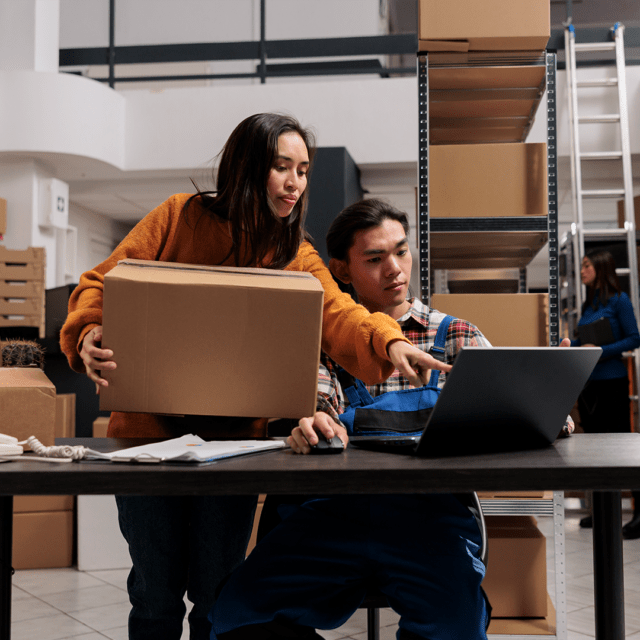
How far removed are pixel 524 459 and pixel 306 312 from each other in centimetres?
35

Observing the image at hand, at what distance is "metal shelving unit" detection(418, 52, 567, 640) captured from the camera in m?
1.92

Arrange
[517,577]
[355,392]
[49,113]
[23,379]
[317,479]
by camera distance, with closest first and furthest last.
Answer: [317,479] → [23,379] → [355,392] → [517,577] → [49,113]

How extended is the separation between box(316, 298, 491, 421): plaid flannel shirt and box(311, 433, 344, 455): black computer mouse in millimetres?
329

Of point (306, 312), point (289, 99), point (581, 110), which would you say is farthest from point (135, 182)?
point (306, 312)

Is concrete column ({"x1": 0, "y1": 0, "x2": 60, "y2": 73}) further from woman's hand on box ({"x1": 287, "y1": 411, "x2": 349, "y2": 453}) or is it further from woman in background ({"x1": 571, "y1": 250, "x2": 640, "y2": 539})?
woman's hand on box ({"x1": 287, "y1": 411, "x2": 349, "y2": 453})

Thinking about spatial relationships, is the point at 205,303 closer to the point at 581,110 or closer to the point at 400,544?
the point at 400,544

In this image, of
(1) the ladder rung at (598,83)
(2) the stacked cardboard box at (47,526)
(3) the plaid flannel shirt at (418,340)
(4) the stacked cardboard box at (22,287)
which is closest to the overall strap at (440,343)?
(3) the plaid flannel shirt at (418,340)

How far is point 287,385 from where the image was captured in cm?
100

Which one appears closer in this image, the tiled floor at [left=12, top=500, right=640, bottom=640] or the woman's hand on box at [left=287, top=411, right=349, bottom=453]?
the woman's hand on box at [left=287, top=411, right=349, bottom=453]

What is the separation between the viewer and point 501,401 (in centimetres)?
89

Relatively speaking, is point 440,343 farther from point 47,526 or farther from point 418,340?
point 47,526

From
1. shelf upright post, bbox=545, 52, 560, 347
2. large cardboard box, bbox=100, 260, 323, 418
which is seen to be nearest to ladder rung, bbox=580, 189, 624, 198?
shelf upright post, bbox=545, 52, 560, 347

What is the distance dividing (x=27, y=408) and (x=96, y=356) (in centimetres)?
12

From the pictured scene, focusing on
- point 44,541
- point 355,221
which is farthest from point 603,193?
point 44,541
